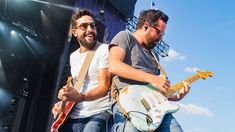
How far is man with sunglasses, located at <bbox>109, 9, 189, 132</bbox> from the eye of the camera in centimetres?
210

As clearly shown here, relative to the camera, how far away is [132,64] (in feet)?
7.48

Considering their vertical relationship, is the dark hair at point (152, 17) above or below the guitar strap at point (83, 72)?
above

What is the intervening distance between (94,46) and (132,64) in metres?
0.46

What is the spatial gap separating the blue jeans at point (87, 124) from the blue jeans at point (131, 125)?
0.19 meters

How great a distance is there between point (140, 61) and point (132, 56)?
0.06 meters

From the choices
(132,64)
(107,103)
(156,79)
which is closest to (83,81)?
(107,103)

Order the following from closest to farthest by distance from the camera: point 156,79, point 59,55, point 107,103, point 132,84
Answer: point 156,79
point 132,84
point 107,103
point 59,55

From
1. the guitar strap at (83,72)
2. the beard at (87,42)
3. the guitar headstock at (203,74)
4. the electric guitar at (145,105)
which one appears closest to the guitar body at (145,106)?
the electric guitar at (145,105)

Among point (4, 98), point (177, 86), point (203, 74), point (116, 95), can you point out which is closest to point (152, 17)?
point (177, 86)

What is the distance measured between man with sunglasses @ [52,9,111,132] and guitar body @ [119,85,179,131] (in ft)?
0.77

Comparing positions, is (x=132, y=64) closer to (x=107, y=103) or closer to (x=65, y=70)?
(x=107, y=103)

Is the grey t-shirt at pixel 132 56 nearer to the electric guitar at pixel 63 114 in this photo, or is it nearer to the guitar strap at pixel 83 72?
the guitar strap at pixel 83 72

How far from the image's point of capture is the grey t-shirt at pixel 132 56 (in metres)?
2.26

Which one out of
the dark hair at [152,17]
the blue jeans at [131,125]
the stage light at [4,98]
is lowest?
the blue jeans at [131,125]
